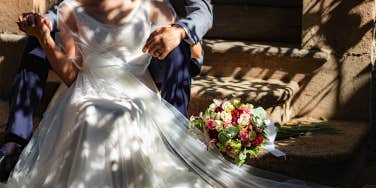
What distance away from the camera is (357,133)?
15.4 feet

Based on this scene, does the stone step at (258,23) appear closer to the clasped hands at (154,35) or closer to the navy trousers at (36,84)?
the navy trousers at (36,84)

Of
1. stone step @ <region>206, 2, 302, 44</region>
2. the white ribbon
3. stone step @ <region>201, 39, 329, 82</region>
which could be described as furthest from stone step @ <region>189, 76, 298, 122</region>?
stone step @ <region>206, 2, 302, 44</region>

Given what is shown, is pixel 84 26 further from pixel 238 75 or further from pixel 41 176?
pixel 238 75

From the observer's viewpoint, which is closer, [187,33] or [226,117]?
[226,117]

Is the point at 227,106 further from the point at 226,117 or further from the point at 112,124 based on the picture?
the point at 112,124

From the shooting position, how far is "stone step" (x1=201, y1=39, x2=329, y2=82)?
511 cm

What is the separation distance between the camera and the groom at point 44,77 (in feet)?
12.3

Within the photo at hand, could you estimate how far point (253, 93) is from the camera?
463cm

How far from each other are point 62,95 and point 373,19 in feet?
8.28

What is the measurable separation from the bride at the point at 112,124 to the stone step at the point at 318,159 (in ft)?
0.37

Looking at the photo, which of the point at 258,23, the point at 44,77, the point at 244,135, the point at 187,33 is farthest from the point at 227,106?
the point at 258,23

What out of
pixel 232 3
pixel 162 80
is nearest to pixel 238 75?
pixel 232 3

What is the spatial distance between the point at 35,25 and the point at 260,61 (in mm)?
2185

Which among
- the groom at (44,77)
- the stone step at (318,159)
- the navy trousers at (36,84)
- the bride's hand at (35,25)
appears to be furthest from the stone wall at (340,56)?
the bride's hand at (35,25)
